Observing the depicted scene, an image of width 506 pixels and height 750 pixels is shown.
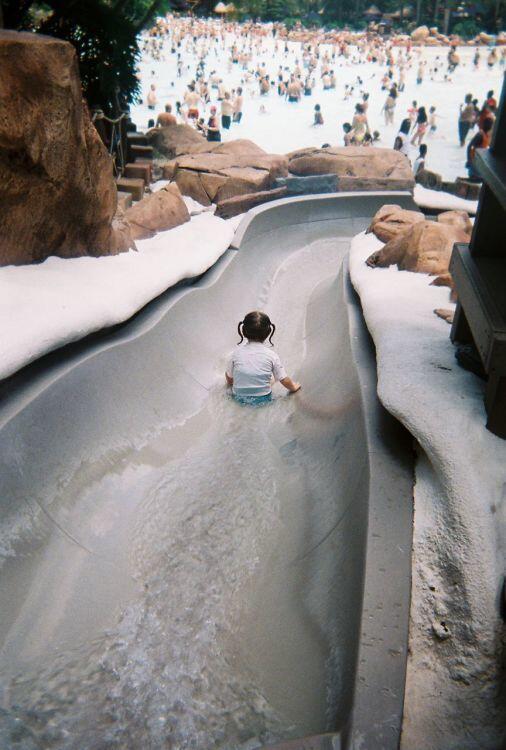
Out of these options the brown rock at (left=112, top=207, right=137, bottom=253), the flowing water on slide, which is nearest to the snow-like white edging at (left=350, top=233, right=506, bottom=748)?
the flowing water on slide

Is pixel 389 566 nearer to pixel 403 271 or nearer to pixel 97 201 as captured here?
pixel 403 271

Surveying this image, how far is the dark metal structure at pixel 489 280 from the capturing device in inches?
87.1

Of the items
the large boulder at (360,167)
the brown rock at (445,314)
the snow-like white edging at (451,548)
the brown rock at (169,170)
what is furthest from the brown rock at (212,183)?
the snow-like white edging at (451,548)

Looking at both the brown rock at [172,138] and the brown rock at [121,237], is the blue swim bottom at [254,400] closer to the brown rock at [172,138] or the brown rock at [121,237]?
the brown rock at [121,237]

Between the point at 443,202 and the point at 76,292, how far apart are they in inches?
274

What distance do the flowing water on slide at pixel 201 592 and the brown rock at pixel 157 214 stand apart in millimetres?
3429

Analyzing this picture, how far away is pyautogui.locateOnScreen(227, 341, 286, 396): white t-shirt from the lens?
12.7 feet

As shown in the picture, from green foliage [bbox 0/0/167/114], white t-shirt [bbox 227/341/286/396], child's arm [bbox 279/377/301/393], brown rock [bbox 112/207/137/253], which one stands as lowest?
child's arm [bbox 279/377/301/393]

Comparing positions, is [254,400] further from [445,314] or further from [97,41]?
[97,41]

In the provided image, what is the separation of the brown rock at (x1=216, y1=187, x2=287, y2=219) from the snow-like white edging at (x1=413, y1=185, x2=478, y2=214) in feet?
8.05

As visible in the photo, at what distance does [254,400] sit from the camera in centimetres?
396

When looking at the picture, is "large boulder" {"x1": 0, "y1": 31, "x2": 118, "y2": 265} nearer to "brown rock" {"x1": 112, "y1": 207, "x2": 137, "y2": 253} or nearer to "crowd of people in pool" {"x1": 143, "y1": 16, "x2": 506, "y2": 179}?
"brown rock" {"x1": 112, "y1": 207, "x2": 137, "y2": 253}

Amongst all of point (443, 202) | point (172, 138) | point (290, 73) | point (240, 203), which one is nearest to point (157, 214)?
point (240, 203)

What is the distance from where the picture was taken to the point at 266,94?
19828 millimetres
